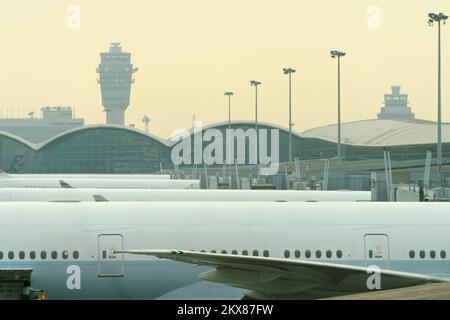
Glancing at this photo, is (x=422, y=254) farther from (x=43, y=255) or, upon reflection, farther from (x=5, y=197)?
(x=5, y=197)

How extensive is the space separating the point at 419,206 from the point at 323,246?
3.15 m

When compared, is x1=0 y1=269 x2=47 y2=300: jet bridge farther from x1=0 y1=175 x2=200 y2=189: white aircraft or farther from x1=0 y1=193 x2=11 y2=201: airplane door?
x1=0 y1=175 x2=200 y2=189: white aircraft

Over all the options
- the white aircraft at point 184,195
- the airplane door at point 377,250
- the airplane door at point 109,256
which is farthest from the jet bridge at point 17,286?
the white aircraft at point 184,195

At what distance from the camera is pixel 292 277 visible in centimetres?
1967

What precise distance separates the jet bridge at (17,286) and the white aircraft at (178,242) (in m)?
0.04

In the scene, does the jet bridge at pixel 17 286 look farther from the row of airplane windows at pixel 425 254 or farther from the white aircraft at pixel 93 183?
the white aircraft at pixel 93 183

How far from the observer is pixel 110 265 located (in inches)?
935

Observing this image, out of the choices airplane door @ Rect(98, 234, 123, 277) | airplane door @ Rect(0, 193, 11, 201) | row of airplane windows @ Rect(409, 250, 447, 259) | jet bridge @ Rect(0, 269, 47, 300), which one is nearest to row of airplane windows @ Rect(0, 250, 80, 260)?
jet bridge @ Rect(0, 269, 47, 300)

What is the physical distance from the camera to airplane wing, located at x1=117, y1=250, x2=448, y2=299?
18.2m

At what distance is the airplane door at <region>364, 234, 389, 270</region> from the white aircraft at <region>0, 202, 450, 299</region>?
25 mm

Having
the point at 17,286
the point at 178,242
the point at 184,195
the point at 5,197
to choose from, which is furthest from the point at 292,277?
the point at 5,197

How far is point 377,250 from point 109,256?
6.61 metres
